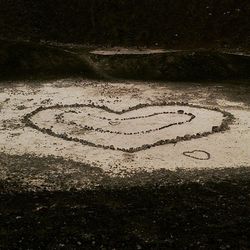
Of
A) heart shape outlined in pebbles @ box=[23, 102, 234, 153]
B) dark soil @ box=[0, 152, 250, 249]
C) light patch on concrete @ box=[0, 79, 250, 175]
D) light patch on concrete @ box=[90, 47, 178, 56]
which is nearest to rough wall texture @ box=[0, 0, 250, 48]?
light patch on concrete @ box=[90, 47, 178, 56]

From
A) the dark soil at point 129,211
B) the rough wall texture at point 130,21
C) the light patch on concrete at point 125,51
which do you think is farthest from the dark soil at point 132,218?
the rough wall texture at point 130,21

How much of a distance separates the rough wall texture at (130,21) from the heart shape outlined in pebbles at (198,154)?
22.9 m

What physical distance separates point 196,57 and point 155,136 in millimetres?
15661

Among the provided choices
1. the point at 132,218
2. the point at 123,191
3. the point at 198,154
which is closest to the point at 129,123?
the point at 198,154

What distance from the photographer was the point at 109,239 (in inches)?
595

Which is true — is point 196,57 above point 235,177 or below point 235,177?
above

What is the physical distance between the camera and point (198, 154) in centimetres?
2189

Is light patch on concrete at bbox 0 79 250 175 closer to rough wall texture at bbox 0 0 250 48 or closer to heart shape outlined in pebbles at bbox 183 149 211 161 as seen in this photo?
heart shape outlined in pebbles at bbox 183 149 211 161

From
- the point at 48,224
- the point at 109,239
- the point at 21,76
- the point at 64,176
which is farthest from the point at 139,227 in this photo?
the point at 21,76

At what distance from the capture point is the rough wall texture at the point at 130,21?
147 feet

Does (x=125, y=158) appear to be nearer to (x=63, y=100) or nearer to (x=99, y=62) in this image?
(x=63, y=100)

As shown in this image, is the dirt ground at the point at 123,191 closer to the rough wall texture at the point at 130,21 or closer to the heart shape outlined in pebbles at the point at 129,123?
the heart shape outlined in pebbles at the point at 129,123

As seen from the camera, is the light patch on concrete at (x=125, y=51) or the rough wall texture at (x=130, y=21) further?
the rough wall texture at (x=130, y=21)

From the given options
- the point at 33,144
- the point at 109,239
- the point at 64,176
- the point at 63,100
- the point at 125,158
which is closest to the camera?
the point at 109,239
